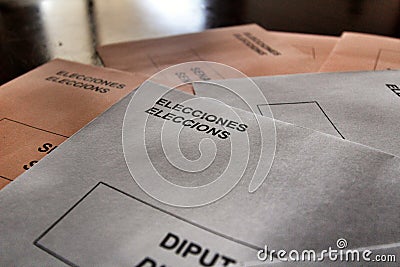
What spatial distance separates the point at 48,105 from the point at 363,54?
401mm

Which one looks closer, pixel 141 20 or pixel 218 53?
pixel 218 53

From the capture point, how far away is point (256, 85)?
18.1 inches

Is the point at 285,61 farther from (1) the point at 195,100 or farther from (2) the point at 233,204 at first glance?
(2) the point at 233,204

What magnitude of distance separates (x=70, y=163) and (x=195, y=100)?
0.13 meters

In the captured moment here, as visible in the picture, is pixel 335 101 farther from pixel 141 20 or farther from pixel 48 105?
pixel 141 20

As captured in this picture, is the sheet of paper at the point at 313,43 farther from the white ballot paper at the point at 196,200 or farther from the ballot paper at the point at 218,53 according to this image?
the white ballot paper at the point at 196,200

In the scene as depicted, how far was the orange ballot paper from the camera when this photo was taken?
355 mm

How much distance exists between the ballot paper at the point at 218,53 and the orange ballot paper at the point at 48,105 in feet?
0.23

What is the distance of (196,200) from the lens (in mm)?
280

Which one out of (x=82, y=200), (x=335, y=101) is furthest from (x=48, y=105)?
(x=335, y=101)

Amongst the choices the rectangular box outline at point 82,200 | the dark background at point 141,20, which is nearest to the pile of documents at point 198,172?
the rectangular box outline at point 82,200

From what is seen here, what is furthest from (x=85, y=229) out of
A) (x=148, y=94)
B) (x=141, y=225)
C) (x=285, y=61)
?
(x=285, y=61)

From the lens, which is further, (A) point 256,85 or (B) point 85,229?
(A) point 256,85

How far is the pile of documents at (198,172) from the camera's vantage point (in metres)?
0.25
